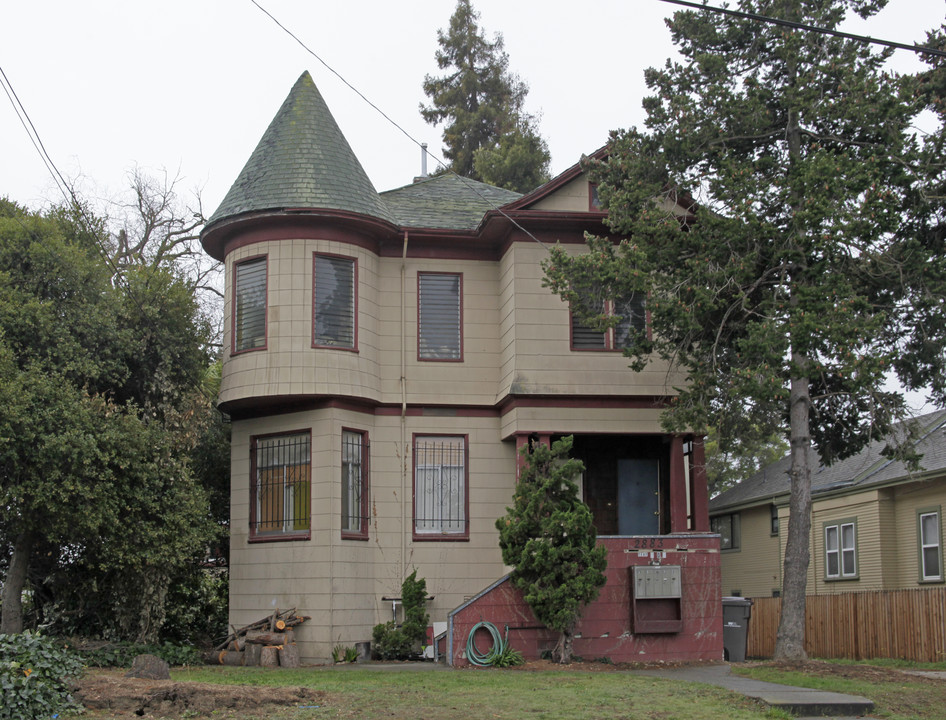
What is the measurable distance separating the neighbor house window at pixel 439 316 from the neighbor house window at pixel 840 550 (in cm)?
1235

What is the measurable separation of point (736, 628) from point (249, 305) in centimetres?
1018

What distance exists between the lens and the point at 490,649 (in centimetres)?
1597

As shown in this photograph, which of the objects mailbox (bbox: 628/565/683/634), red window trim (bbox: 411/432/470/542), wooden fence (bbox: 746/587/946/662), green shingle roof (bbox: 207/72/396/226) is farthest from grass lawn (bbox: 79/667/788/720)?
wooden fence (bbox: 746/587/946/662)

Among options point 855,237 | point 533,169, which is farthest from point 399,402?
point 533,169

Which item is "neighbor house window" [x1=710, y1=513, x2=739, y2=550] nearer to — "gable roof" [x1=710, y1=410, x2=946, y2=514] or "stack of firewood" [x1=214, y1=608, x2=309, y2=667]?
"gable roof" [x1=710, y1=410, x2=946, y2=514]

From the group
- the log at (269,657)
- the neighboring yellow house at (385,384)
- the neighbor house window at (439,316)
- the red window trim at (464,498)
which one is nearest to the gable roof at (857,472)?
the neighboring yellow house at (385,384)

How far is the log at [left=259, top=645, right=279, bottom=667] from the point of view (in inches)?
651

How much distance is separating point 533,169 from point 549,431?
20.9 m

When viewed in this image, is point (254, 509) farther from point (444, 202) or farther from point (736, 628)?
point (736, 628)

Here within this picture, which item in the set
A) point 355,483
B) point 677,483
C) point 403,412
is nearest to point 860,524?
point 677,483

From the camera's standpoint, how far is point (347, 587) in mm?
17594

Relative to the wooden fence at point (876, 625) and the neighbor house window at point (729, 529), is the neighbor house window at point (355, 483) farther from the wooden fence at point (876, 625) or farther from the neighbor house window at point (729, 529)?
the neighbor house window at point (729, 529)

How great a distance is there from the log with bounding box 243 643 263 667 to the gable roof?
1036 cm

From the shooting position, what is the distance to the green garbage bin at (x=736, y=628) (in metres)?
18.2
